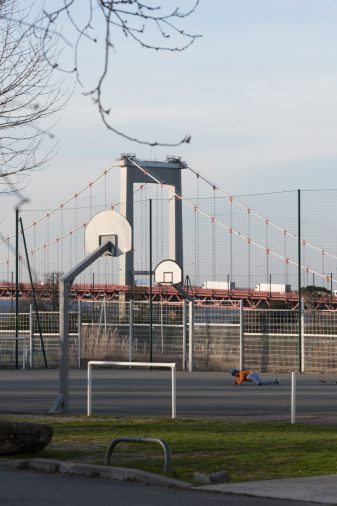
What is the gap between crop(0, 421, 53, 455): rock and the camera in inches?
521

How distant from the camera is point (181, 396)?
81.0 feet

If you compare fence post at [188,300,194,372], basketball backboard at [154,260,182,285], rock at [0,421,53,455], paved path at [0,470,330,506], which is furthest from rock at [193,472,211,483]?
basketball backboard at [154,260,182,285]

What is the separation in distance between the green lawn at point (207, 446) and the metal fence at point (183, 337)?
1508cm

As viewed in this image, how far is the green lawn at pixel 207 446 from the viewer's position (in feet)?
41.2

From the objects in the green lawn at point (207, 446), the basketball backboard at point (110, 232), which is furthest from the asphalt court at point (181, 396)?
the basketball backboard at point (110, 232)

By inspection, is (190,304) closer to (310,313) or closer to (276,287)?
(310,313)

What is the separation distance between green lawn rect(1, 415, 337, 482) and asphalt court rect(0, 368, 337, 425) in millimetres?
1902

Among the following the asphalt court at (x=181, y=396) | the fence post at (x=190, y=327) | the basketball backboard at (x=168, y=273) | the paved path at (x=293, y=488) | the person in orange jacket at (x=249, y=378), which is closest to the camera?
the paved path at (x=293, y=488)

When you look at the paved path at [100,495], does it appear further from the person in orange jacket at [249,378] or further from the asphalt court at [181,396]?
the person in orange jacket at [249,378]

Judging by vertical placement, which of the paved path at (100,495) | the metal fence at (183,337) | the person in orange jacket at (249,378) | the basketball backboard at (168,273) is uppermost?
the basketball backboard at (168,273)

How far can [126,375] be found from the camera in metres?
33.8

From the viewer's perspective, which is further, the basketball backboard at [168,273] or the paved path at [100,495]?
the basketball backboard at [168,273]

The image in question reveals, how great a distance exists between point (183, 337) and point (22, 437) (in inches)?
863

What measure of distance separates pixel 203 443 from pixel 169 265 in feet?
74.6
